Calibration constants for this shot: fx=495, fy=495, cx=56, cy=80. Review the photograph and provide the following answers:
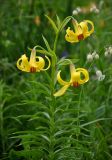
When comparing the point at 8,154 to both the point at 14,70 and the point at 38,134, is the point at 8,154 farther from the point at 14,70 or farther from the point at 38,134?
the point at 14,70

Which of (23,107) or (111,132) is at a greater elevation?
(23,107)

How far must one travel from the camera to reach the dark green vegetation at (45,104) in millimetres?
2656

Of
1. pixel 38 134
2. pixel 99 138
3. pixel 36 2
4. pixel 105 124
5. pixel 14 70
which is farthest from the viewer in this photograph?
pixel 36 2

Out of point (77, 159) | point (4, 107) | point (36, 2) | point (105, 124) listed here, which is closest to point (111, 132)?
point (105, 124)

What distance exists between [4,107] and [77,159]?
93 centimetres

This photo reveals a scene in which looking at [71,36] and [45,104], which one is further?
[45,104]

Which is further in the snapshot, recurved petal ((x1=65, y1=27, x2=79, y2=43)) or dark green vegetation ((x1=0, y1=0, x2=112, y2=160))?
dark green vegetation ((x1=0, y1=0, x2=112, y2=160))

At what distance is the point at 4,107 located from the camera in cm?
342

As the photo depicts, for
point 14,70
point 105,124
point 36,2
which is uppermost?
point 36,2

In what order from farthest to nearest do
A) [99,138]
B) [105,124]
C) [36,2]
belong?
1. [36,2]
2. [105,124]
3. [99,138]

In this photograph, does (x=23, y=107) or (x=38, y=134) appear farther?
(x=23, y=107)

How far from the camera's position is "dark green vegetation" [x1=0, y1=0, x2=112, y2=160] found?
2.66m

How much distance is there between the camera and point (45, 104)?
3.31m

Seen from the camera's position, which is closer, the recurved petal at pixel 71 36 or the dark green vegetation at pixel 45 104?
the recurved petal at pixel 71 36
